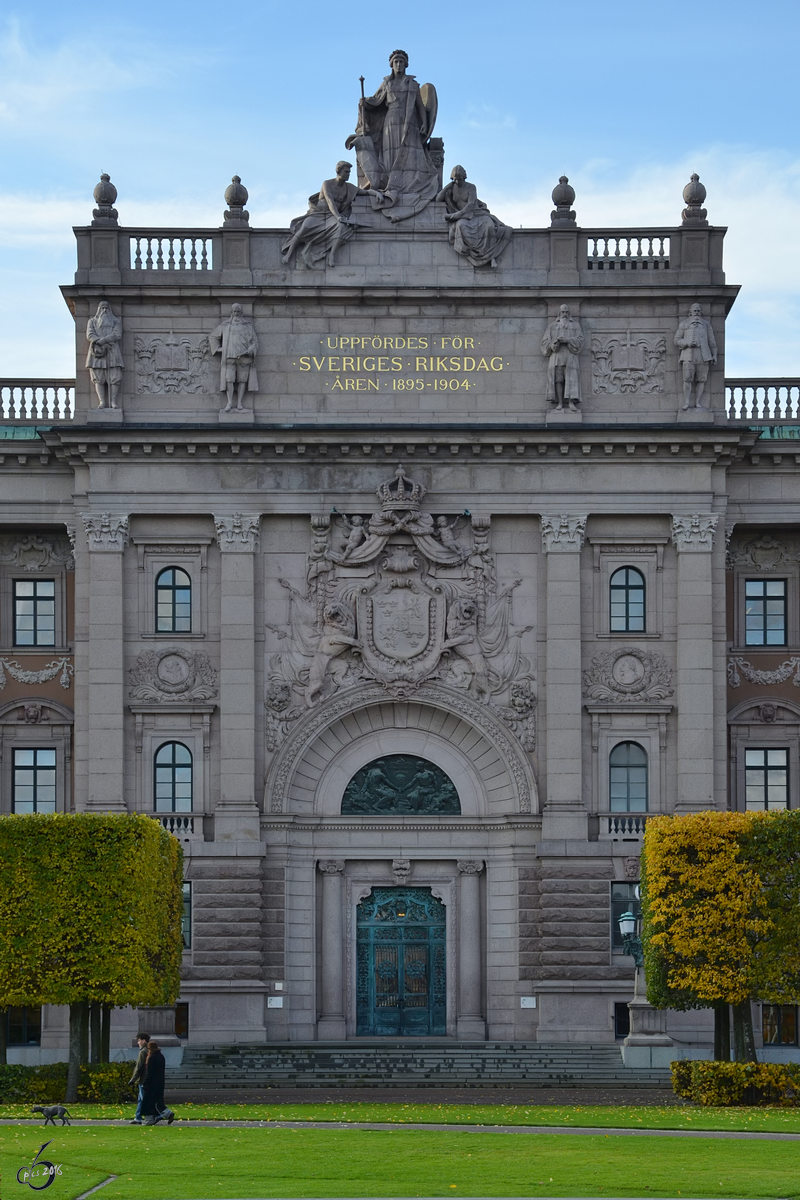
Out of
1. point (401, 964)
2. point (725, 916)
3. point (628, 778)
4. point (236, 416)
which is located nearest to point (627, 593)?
point (628, 778)

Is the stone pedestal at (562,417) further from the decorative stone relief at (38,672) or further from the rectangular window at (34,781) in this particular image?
the rectangular window at (34,781)

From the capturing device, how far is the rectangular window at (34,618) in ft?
228

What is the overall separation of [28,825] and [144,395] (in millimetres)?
18157

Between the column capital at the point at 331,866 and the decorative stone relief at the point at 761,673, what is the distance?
536 inches

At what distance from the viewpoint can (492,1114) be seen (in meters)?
48.1

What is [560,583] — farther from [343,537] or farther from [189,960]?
[189,960]

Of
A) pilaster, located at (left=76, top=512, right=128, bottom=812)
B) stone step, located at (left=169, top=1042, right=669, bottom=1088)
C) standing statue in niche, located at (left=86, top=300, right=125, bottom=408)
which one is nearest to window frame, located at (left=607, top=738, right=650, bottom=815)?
stone step, located at (left=169, top=1042, right=669, bottom=1088)

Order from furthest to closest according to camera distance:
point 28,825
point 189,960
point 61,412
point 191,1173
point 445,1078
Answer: point 61,412 → point 189,960 → point 445,1078 → point 28,825 → point 191,1173

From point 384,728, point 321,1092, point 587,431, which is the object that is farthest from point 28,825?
point 587,431

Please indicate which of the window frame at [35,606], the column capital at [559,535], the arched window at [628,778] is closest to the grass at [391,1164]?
the arched window at [628,778]

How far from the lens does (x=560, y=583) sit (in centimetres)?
6738

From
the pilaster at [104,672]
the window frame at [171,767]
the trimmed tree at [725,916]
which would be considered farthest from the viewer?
the window frame at [171,767]

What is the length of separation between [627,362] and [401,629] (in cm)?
1105

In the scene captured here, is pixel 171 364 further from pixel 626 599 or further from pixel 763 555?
pixel 763 555
